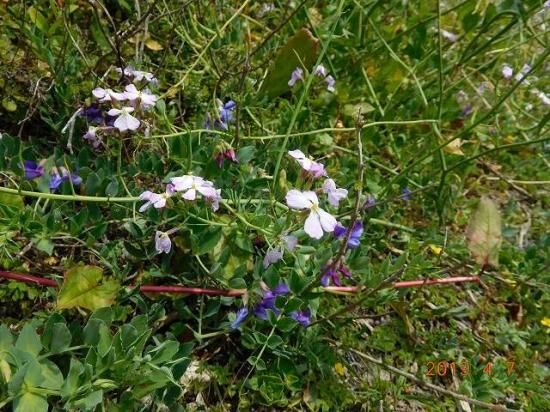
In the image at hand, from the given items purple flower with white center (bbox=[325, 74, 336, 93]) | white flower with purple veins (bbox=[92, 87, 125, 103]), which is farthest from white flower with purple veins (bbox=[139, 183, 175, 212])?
purple flower with white center (bbox=[325, 74, 336, 93])

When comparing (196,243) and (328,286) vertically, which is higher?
(196,243)

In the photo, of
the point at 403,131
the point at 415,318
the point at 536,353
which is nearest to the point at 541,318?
the point at 536,353

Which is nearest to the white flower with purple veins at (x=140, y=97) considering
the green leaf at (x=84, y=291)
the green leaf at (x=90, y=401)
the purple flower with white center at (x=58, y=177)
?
the purple flower with white center at (x=58, y=177)

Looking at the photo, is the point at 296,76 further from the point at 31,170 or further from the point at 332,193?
the point at 31,170

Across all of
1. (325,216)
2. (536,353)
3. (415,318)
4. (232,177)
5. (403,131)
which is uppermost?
(325,216)

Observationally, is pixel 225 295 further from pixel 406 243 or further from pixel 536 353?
pixel 536 353

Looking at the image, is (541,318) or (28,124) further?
(541,318)

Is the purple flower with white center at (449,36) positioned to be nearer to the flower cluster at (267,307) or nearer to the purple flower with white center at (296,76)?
the purple flower with white center at (296,76)
